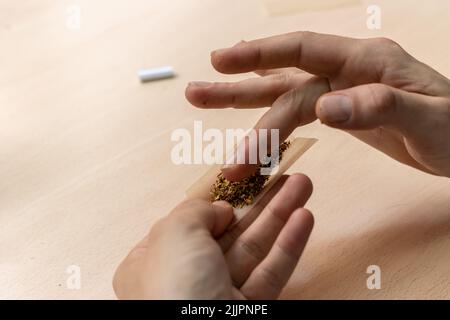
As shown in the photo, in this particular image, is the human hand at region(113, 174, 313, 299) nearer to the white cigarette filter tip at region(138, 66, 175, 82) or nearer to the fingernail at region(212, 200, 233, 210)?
the fingernail at region(212, 200, 233, 210)

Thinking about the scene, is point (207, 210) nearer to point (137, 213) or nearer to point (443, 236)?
point (137, 213)

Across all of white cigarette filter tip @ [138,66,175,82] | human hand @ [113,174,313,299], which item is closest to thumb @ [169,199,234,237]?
human hand @ [113,174,313,299]

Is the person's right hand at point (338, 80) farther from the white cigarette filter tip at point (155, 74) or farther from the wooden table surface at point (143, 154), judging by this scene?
the white cigarette filter tip at point (155, 74)

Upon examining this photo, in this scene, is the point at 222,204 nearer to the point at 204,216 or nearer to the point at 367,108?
the point at 204,216

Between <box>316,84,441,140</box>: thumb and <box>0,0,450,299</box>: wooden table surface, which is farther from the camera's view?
<box>0,0,450,299</box>: wooden table surface
